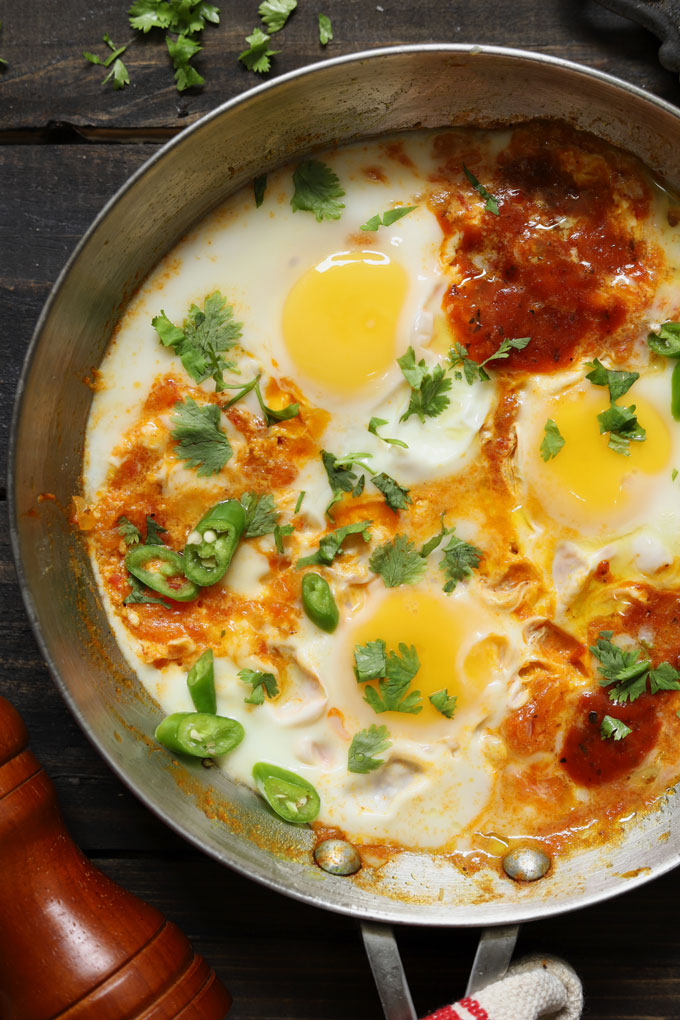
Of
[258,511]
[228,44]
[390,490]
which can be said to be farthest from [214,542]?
[228,44]

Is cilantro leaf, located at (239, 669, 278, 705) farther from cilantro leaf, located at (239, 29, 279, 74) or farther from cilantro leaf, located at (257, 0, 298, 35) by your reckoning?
cilantro leaf, located at (257, 0, 298, 35)

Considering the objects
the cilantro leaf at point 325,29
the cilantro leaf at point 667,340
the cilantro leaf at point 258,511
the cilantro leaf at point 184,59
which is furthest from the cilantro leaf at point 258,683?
the cilantro leaf at point 325,29

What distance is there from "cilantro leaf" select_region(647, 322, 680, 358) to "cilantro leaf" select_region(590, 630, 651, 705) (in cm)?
95

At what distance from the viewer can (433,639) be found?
2754 millimetres

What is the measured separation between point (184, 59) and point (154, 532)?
158 cm

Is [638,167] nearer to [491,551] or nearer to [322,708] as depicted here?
[491,551]

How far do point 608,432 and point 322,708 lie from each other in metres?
1.33

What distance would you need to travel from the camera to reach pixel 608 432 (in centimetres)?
272

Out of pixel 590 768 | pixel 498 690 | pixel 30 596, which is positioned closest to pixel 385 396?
pixel 498 690

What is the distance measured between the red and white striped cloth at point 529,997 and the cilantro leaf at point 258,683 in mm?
1104

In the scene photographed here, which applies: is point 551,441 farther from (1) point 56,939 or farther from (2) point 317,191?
(1) point 56,939

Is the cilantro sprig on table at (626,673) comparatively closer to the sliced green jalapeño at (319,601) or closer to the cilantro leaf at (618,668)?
the cilantro leaf at (618,668)

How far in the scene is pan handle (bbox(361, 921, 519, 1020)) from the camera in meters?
2.48

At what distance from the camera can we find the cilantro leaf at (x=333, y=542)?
8.92 ft
